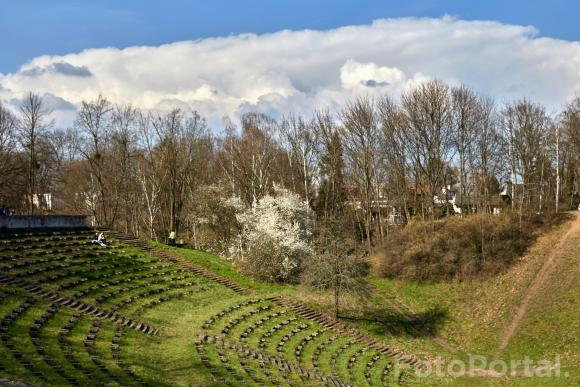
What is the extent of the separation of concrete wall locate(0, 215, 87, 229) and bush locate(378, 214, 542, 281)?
28509 millimetres

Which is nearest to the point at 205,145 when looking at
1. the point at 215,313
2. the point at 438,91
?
the point at 438,91

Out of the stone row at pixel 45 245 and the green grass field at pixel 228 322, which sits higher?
the stone row at pixel 45 245

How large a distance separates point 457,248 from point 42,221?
3675cm

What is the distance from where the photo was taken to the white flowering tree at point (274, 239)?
47.0 meters

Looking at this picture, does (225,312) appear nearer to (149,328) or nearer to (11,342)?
(149,328)

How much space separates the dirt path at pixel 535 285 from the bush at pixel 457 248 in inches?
113

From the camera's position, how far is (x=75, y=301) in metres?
29.3

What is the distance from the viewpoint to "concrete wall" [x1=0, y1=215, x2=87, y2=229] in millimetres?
39094

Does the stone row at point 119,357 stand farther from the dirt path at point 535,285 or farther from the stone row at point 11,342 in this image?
the dirt path at point 535,285

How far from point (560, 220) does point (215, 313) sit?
37378 mm

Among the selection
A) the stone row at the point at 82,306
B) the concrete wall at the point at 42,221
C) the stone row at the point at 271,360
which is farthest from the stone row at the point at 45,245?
the stone row at the point at 271,360

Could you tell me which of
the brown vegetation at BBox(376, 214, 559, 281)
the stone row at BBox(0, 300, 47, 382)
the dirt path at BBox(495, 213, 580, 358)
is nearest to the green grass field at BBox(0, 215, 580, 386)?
the stone row at BBox(0, 300, 47, 382)

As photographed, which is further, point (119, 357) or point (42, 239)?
point (42, 239)

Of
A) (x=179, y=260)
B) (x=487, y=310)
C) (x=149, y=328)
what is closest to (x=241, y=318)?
(x=149, y=328)
